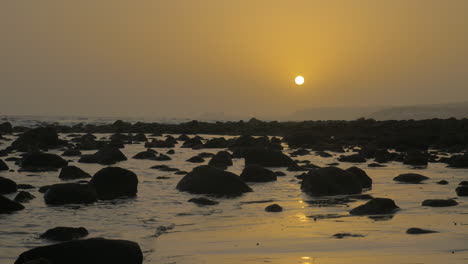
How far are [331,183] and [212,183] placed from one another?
3.42 metres

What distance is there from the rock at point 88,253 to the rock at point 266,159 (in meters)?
17.5

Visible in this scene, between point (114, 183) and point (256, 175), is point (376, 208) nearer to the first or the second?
point (256, 175)

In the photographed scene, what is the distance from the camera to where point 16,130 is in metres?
67.3

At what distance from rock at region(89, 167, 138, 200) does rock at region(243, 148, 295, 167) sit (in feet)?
32.0

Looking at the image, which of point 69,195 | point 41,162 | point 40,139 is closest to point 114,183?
point 69,195

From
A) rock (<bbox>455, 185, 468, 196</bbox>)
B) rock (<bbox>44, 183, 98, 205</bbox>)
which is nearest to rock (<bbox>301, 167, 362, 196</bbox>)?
rock (<bbox>455, 185, 468, 196</bbox>)

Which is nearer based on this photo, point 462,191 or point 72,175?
point 462,191

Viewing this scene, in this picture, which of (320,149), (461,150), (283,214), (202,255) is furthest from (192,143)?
(202,255)

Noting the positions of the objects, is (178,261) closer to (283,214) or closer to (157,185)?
(283,214)

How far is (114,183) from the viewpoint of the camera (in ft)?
54.7

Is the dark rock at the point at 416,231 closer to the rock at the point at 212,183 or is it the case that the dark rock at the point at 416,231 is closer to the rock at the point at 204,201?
the rock at the point at 204,201

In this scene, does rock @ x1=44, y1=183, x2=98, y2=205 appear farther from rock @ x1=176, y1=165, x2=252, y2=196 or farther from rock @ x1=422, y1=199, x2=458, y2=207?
rock @ x1=422, y1=199, x2=458, y2=207

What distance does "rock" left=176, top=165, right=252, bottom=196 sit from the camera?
56.0 ft

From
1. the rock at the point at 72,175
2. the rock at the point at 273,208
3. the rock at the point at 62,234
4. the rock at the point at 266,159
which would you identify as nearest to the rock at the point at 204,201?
the rock at the point at 273,208
